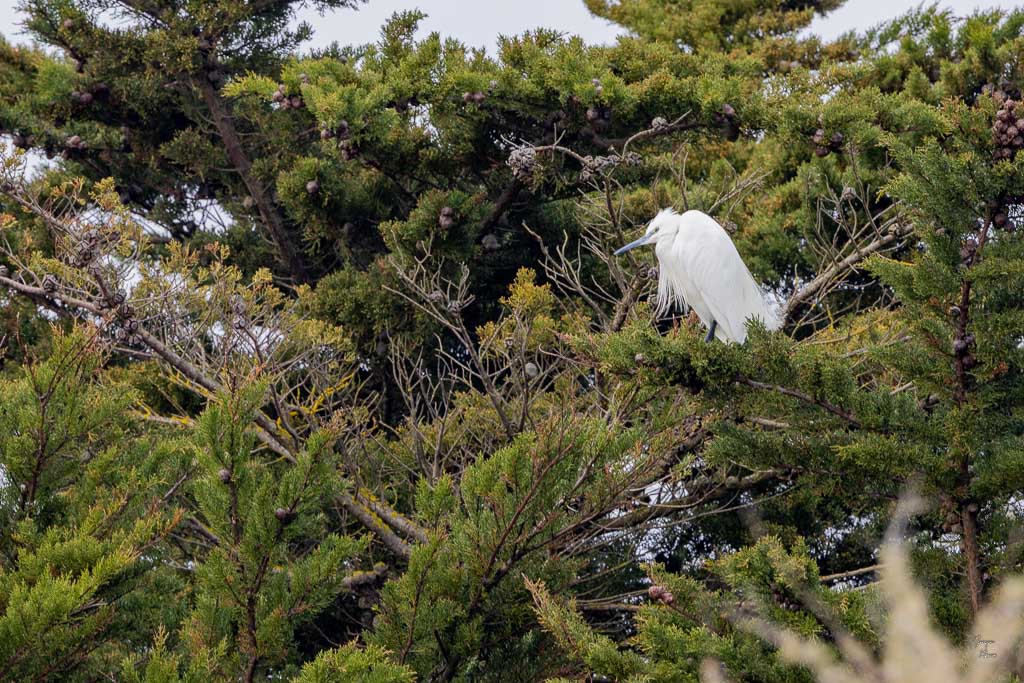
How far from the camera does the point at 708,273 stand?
5.38 m

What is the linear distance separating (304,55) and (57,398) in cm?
571

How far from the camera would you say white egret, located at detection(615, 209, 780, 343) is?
5.39 metres

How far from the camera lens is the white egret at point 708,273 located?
539 cm

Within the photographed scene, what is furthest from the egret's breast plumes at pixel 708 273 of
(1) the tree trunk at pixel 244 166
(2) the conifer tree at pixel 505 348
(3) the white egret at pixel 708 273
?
(1) the tree trunk at pixel 244 166

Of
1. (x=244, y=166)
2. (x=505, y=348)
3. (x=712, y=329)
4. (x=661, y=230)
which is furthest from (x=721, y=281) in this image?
(x=244, y=166)

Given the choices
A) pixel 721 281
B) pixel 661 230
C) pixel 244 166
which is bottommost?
pixel 721 281

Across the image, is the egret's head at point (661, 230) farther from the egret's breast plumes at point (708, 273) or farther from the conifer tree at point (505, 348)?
the conifer tree at point (505, 348)

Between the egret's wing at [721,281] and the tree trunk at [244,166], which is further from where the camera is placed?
the tree trunk at [244,166]

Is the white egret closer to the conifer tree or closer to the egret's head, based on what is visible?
the egret's head

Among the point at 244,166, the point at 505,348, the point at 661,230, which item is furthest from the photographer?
the point at 244,166

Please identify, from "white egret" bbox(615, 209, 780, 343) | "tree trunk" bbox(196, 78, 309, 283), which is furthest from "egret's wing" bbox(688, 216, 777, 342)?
"tree trunk" bbox(196, 78, 309, 283)

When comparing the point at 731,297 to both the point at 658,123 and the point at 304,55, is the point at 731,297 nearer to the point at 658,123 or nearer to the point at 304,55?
the point at 658,123

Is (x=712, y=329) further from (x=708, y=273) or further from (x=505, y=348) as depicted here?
(x=505, y=348)

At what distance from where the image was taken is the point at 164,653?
4543 mm
